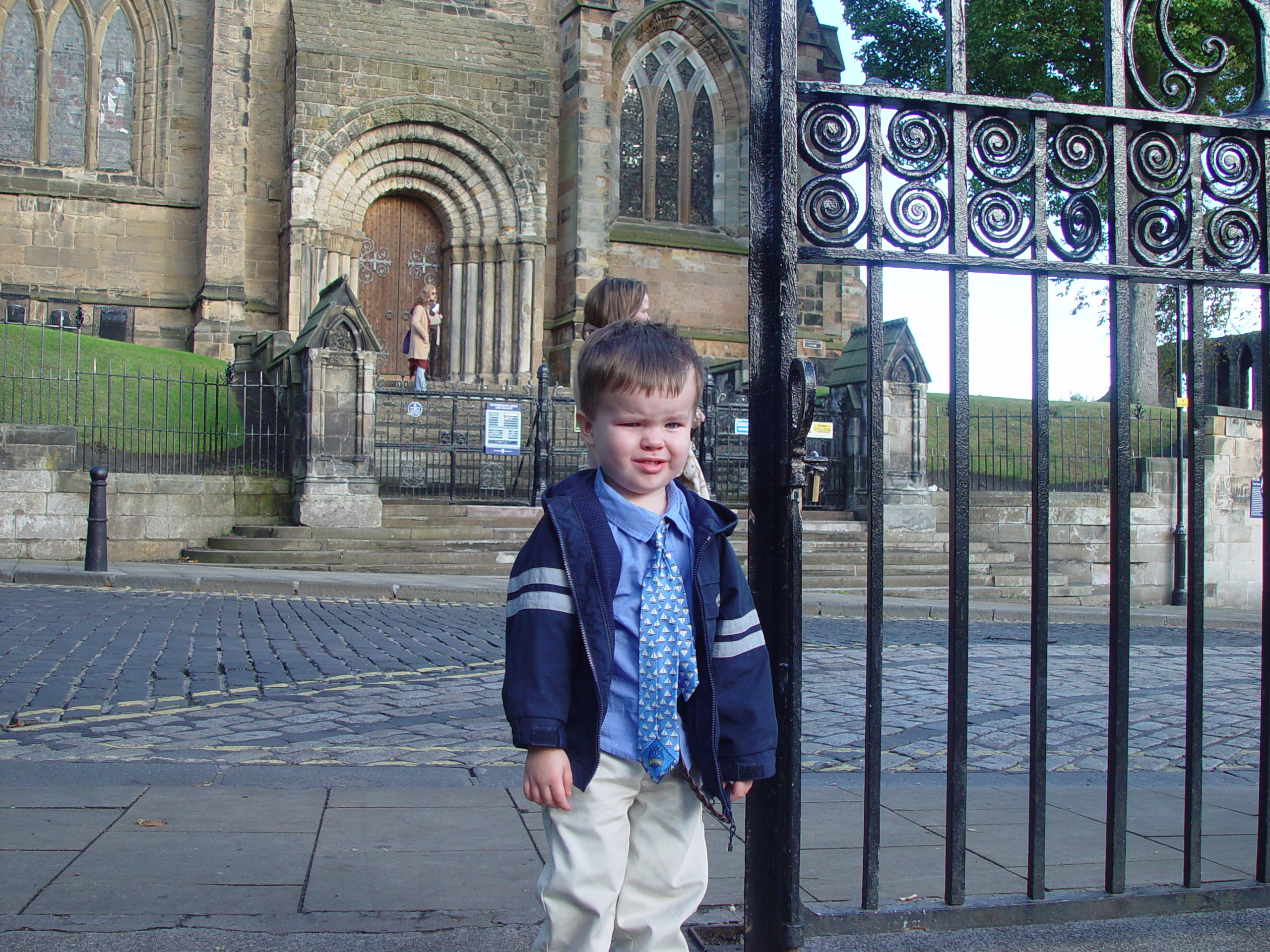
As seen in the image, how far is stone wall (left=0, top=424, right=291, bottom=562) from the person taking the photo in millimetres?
13133

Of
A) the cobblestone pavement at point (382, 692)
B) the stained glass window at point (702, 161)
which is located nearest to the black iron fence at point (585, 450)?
the cobblestone pavement at point (382, 692)

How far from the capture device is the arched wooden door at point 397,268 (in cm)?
2197

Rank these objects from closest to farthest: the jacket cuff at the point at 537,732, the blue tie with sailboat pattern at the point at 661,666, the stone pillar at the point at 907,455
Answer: the jacket cuff at the point at 537,732 < the blue tie with sailboat pattern at the point at 661,666 < the stone pillar at the point at 907,455

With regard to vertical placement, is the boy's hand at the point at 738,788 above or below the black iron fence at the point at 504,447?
below

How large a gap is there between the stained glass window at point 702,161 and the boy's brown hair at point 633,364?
2269 cm

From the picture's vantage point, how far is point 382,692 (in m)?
6.24

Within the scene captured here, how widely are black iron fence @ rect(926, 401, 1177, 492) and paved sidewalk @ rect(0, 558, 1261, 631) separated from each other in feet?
12.8

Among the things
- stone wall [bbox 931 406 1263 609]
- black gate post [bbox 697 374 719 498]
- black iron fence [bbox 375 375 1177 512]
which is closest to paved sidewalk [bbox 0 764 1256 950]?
black iron fence [bbox 375 375 1177 512]

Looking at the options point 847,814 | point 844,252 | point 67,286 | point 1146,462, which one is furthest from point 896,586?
point 67,286

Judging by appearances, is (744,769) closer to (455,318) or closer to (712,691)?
(712,691)

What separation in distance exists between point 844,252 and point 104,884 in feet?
7.91

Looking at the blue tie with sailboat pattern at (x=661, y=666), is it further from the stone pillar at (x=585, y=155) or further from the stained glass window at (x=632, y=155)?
the stained glass window at (x=632, y=155)

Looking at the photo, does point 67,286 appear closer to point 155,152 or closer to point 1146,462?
point 155,152

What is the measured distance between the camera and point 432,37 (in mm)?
21734
